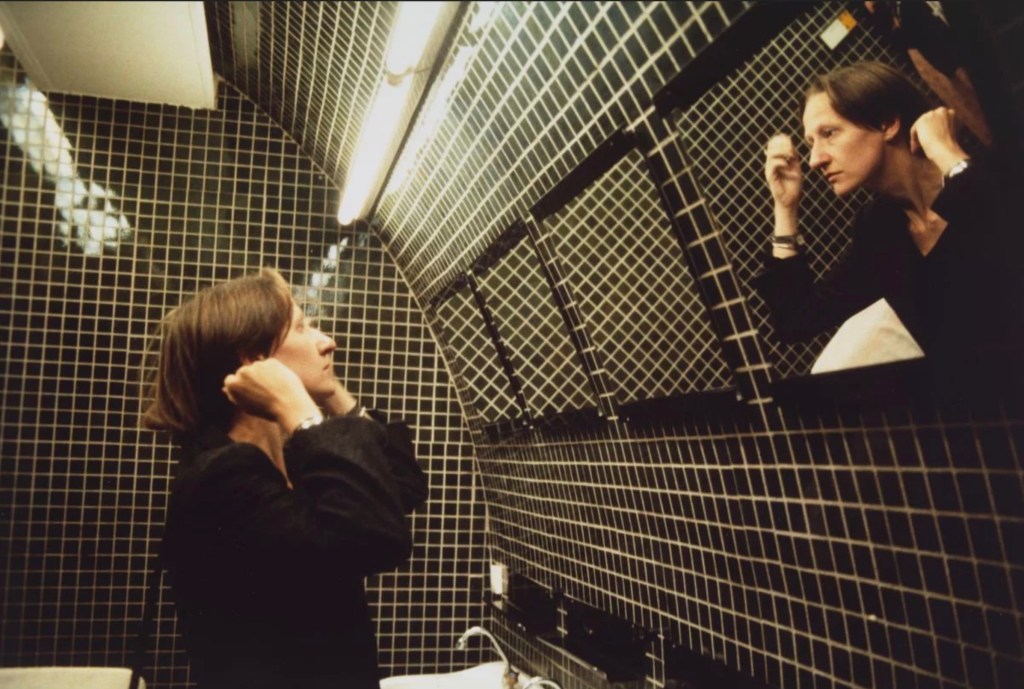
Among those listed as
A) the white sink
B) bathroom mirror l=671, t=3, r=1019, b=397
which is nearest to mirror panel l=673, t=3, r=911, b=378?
bathroom mirror l=671, t=3, r=1019, b=397

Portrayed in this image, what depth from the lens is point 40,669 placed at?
291cm

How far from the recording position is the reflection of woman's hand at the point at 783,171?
1457 millimetres

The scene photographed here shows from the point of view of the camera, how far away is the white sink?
3375mm

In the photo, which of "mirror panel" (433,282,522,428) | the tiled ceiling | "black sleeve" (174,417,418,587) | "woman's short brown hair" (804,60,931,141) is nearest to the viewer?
"woman's short brown hair" (804,60,931,141)

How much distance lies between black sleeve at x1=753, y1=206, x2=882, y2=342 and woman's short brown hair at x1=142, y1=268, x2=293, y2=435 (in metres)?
1.21

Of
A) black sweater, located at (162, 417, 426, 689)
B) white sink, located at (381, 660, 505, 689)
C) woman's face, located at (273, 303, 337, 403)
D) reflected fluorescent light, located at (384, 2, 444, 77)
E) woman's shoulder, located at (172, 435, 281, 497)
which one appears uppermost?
reflected fluorescent light, located at (384, 2, 444, 77)

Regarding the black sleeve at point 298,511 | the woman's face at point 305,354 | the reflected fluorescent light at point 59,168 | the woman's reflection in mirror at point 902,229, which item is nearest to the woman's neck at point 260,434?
the woman's face at point 305,354

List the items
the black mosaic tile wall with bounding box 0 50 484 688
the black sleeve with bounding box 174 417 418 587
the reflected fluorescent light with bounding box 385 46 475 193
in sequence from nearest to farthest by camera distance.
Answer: the black sleeve with bounding box 174 417 418 587, the reflected fluorescent light with bounding box 385 46 475 193, the black mosaic tile wall with bounding box 0 50 484 688

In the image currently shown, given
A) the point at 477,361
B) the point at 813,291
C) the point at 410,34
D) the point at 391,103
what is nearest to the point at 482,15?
the point at 410,34

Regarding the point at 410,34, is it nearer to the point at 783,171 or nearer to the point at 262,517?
the point at 783,171

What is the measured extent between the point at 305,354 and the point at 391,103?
931mm

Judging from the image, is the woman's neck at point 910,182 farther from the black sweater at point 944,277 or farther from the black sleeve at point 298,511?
the black sleeve at point 298,511

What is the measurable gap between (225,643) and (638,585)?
57.1 inches

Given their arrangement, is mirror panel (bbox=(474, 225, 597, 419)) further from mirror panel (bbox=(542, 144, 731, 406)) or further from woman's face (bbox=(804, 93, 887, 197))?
woman's face (bbox=(804, 93, 887, 197))
